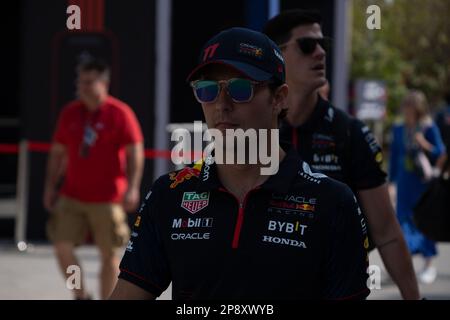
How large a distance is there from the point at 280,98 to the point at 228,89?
0.20 meters

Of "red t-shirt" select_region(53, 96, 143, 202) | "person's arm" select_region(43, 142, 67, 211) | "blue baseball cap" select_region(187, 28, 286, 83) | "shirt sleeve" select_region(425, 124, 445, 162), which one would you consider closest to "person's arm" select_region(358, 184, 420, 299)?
"blue baseball cap" select_region(187, 28, 286, 83)

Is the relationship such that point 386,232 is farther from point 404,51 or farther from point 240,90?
point 404,51

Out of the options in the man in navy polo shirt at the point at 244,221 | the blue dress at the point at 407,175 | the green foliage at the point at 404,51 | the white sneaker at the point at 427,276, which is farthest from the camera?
the green foliage at the point at 404,51

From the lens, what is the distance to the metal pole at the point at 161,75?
12125mm

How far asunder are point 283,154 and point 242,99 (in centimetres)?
24

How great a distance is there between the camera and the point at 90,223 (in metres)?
8.08

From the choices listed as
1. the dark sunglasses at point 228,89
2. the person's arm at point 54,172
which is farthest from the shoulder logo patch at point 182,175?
the person's arm at point 54,172

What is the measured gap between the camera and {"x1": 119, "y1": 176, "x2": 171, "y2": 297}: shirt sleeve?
9.53 ft

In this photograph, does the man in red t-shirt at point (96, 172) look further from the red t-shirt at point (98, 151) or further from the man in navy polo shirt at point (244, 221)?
the man in navy polo shirt at point (244, 221)

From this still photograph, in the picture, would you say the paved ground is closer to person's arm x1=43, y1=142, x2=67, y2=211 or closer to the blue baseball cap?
person's arm x1=43, y1=142, x2=67, y2=211

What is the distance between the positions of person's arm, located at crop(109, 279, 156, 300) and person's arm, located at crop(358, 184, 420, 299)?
164 centimetres

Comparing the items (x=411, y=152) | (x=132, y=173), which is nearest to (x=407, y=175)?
(x=411, y=152)

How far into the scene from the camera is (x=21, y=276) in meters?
9.88

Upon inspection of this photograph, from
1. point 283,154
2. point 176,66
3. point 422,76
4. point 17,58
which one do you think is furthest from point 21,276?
point 422,76
